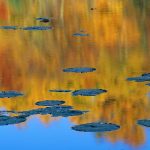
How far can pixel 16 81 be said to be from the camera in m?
11.6

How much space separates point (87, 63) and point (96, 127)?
5.54m

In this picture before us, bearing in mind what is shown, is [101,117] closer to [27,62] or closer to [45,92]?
[45,92]

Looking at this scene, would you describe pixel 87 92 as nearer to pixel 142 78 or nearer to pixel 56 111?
pixel 56 111

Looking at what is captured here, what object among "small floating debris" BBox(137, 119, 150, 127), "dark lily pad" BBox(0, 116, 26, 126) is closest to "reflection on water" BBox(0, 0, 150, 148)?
"small floating debris" BBox(137, 119, 150, 127)

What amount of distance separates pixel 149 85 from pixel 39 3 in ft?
78.6

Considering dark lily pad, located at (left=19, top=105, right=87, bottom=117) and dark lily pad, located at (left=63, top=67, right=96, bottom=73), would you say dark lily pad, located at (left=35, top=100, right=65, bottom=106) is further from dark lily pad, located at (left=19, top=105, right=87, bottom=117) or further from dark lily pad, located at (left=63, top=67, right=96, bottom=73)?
dark lily pad, located at (left=63, top=67, right=96, bottom=73)

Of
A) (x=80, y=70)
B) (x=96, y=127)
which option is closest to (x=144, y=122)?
(x=96, y=127)

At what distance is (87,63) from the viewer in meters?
13.9

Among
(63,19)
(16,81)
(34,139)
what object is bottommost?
(34,139)

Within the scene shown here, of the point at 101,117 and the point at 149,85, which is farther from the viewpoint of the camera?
the point at 149,85

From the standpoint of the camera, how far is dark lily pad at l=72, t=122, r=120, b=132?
8400mm

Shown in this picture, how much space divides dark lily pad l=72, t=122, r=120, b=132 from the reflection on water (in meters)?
0.12

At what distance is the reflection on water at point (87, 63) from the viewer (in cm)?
955

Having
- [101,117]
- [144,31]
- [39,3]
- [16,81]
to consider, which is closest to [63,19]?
[144,31]
